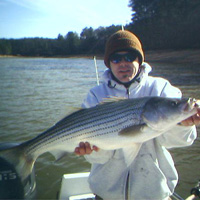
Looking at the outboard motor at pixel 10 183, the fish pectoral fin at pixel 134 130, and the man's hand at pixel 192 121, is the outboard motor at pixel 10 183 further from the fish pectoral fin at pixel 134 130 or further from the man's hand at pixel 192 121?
the man's hand at pixel 192 121

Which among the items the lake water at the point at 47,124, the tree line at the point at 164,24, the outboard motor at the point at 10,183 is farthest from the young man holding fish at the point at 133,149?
the tree line at the point at 164,24

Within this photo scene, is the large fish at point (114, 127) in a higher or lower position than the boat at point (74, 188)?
higher

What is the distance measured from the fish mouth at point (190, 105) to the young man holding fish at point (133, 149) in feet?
0.38

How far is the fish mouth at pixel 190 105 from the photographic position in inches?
109

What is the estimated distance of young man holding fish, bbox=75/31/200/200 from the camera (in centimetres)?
320

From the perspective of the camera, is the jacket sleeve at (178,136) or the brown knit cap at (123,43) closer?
the jacket sleeve at (178,136)

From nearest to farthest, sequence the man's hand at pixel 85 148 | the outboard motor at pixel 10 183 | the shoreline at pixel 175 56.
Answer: the man's hand at pixel 85 148 < the outboard motor at pixel 10 183 < the shoreline at pixel 175 56

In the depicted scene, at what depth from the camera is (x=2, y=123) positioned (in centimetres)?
1098

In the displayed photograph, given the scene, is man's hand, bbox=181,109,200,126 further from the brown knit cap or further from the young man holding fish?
the brown knit cap

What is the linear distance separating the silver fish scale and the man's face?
0.49 metres

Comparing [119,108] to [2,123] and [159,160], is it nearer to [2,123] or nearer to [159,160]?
[159,160]

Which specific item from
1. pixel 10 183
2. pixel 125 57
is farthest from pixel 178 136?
pixel 10 183


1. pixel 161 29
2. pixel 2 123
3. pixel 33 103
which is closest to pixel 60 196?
pixel 2 123

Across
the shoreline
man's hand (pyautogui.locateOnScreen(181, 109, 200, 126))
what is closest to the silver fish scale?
man's hand (pyautogui.locateOnScreen(181, 109, 200, 126))
